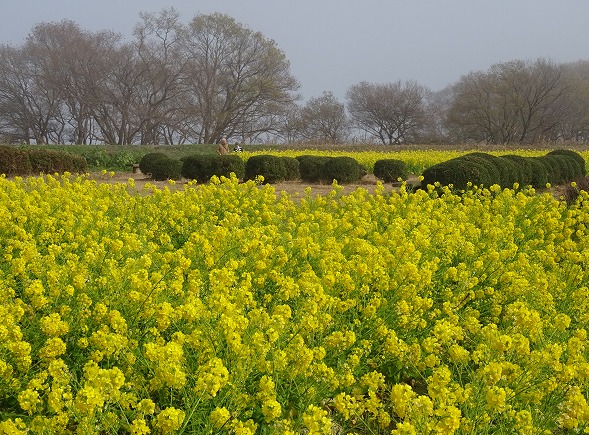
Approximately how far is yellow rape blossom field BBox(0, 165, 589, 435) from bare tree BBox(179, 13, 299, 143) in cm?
4086

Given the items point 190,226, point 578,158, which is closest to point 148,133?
point 578,158

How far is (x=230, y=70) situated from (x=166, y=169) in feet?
103

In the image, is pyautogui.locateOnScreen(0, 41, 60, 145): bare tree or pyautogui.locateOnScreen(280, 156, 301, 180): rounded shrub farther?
pyautogui.locateOnScreen(0, 41, 60, 145): bare tree

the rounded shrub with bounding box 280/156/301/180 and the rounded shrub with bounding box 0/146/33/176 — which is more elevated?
the rounded shrub with bounding box 0/146/33/176

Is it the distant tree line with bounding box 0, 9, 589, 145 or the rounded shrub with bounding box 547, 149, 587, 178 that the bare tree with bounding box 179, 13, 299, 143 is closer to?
the distant tree line with bounding box 0, 9, 589, 145

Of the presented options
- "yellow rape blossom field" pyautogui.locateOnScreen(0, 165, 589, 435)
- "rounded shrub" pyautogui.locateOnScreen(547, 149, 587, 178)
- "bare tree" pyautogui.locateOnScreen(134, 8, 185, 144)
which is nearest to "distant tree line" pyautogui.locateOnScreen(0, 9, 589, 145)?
"bare tree" pyautogui.locateOnScreen(134, 8, 185, 144)

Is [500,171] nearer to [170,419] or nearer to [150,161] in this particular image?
[150,161]

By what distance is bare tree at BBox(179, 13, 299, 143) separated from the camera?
149 ft

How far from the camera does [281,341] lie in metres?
3.07

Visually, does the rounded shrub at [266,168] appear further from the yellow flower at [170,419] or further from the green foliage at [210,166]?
the yellow flower at [170,419]

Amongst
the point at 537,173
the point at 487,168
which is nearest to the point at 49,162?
the point at 487,168

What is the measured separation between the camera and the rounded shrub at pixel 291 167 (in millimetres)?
16331

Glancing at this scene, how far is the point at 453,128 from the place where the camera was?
59.2 meters

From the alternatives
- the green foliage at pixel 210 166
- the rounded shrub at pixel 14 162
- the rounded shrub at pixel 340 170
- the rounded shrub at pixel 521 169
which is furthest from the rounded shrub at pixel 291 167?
the rounded shrub at pixel 14 162
